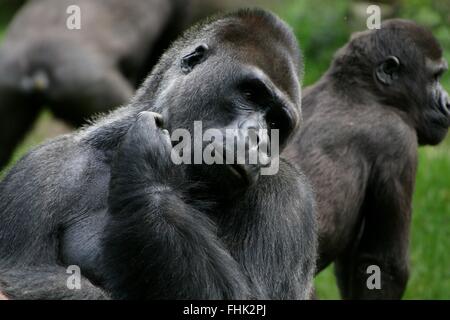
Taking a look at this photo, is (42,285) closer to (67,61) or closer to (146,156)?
(146,156)

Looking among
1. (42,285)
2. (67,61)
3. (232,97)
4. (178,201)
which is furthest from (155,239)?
(67,61)

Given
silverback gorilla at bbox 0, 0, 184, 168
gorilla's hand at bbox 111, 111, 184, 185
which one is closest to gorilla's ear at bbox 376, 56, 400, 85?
gorilla's hand at bbox 111, 111, 184, 185

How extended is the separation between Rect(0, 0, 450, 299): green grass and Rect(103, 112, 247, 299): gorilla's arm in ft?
3.80

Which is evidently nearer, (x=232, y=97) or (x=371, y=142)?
(x=232, y=97)

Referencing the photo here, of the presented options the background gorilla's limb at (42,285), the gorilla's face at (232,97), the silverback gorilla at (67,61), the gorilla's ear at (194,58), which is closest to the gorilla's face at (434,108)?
the gorilla's face at (232,97)

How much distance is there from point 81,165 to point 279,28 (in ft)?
3.72

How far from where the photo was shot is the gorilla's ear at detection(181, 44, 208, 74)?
14.6 feet

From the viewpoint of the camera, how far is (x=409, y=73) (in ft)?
21.7

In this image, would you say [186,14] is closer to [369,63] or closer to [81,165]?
[369,63]

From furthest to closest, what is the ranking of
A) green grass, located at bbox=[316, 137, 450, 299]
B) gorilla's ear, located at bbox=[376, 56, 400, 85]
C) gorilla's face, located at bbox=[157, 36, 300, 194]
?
green grass, located at bbox=[316, 137, 450, 299] → gorilla's ear, located at bbox=[376, 56, 400, 85] → gorilla's face, located at bbox=[157, 36, 300, 194]

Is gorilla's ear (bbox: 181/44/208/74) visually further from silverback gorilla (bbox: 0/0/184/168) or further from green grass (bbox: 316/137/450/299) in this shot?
silverback gorilla (bbox: 0/0/184/168)

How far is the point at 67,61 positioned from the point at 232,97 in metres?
6.88
